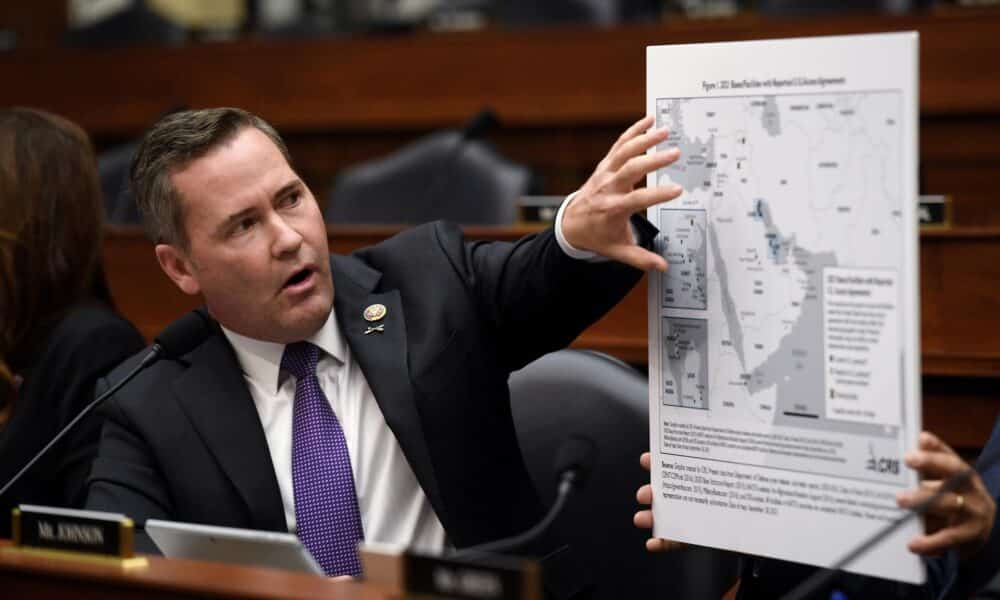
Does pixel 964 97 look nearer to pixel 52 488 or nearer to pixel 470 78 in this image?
pixel 470 78

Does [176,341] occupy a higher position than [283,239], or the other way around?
[283,239]

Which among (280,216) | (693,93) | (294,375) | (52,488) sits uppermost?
(693,93)

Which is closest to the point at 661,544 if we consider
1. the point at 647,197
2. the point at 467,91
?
the point at 647,197

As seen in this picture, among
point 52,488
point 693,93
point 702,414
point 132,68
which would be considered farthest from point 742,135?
point 132,68

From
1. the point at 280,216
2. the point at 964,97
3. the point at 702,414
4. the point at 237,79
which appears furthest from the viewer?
the point at 237,79

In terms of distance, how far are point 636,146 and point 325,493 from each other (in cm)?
70

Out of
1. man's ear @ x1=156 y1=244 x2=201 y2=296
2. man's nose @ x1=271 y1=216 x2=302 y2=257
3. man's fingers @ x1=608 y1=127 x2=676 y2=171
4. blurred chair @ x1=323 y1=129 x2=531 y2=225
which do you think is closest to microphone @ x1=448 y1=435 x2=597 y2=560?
man's fingers @ x1=608 y1=127 x2=676 y2=171

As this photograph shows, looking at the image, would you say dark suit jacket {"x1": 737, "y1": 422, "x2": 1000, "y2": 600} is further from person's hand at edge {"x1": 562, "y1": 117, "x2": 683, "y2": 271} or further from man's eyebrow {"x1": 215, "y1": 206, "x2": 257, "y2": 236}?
man's eyebrow {"x1": 215, "y1": 206, "x2": 257, "y2": 236}

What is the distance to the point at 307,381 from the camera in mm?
1846

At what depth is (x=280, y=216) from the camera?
1.79 meters

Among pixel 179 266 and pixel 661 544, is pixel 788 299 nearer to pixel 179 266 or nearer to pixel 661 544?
pixel 661 544

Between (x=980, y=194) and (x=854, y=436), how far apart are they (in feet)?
9.28

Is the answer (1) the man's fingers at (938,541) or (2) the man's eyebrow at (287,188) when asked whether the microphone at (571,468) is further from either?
(2) the man's eyebrow at (287,188)

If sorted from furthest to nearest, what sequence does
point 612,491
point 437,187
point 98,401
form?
1. point 437,187
2. point 612,491
3. point 98,401
